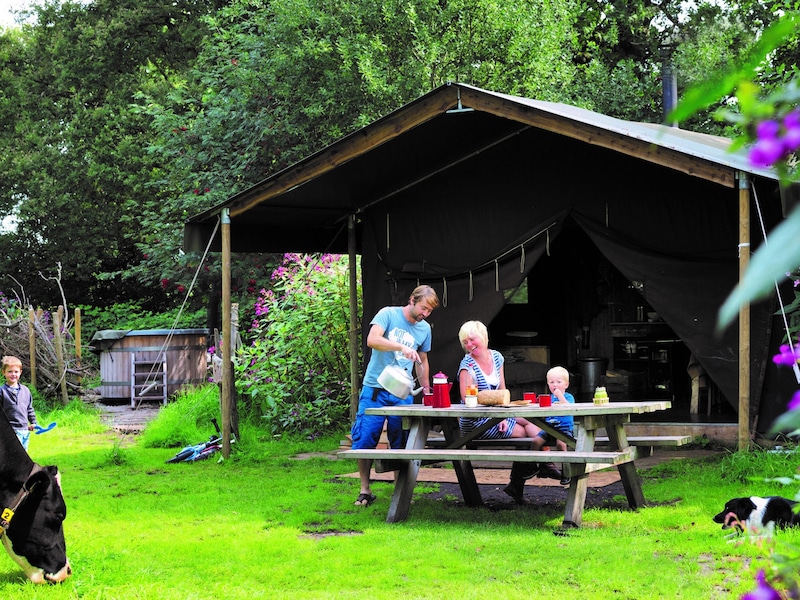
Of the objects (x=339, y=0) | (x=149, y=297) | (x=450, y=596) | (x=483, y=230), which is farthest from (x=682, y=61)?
(x=450, y=596)

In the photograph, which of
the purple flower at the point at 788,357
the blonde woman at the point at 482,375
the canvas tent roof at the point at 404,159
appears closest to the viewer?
the purple flower at the point at 788,357

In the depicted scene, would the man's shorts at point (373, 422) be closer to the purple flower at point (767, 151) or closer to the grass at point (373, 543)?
the grass at point (373, 543)

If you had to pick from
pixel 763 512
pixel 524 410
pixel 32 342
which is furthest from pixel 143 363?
pixel 763 512

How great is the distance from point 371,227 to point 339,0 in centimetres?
545

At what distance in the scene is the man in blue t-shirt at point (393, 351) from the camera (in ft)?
22.0

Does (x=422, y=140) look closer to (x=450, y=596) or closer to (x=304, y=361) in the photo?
(x=304, y=361)

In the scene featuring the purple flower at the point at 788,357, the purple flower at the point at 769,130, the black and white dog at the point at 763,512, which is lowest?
the black and white dog at the point at 763,512

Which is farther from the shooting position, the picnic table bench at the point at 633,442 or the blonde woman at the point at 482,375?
the blonde woman at the point at 482,375

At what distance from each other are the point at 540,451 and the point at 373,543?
49.6 inches

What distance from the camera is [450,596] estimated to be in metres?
4.63

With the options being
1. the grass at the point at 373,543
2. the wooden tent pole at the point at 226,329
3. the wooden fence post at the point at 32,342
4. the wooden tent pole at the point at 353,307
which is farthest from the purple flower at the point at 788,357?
the wooden fence post at the point at 32,342

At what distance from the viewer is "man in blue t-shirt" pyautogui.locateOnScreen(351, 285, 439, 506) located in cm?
671

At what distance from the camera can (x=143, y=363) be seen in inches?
650

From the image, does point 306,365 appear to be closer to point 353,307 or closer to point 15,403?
point 353,307
